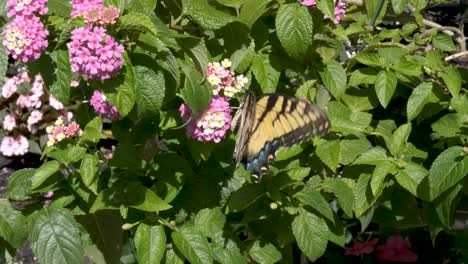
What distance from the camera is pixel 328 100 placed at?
2375 millimetres

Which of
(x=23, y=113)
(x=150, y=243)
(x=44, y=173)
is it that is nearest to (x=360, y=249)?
(x=150, y=243)

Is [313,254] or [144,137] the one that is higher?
[144,137]

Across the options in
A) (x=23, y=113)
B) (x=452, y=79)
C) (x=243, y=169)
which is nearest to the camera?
(x=452, y=79)

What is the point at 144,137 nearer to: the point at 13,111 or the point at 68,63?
the point at 68,63

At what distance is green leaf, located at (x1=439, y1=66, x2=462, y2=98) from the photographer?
87.5 inches

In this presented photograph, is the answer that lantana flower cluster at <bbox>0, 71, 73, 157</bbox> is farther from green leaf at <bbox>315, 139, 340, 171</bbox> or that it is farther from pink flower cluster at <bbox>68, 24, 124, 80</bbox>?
pink flower cluster at <bbox>68, 24, 124, 80</bbox>

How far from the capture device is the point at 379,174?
84.5 inches

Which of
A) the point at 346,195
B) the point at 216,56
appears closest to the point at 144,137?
the point at 216,56

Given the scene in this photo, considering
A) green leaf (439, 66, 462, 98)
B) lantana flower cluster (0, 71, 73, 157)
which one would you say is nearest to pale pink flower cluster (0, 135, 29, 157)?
lantana flower cluster (0, 71, 73, 157)

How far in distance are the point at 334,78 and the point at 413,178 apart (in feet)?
1.29

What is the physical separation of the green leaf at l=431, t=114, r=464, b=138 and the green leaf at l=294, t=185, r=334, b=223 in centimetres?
43

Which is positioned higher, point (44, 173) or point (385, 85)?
point (385, 85)

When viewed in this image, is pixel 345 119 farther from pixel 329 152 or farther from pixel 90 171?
pixel 90 171

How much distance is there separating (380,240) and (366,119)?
3.79 feet
